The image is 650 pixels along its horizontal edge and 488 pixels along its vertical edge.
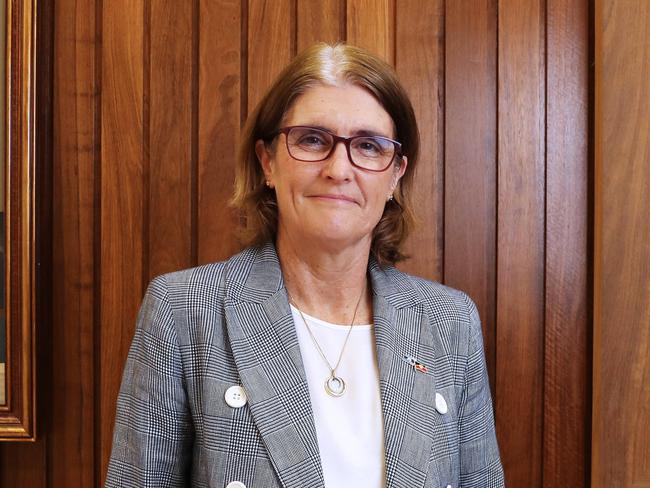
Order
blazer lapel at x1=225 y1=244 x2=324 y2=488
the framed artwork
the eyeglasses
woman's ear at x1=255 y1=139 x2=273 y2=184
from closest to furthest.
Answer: blazer lapel at x1=225 y1=244 x2=324 y2=488
the eyeglasses
woman's ear at x1=255 y1=139 x2=273 y2=184
the framed artwork

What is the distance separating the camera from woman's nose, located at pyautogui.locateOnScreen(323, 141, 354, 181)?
1.01m

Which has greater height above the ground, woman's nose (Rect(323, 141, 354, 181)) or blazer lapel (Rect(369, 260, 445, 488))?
woman's nose (Rect(323, 141, 354, 181))

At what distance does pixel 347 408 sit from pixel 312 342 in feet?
0.45

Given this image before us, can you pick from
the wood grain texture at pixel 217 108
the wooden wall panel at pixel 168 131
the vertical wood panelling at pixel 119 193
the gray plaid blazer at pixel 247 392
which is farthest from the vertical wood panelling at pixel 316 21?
the gray plaid blazer at pixel 247 392

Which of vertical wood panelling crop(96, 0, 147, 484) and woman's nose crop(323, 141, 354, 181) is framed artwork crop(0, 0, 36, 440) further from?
woman's nose crop(323, 141, 354, 181)

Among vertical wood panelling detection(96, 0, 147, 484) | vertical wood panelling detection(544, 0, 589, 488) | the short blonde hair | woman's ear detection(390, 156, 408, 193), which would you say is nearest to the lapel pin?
the short blonde hair

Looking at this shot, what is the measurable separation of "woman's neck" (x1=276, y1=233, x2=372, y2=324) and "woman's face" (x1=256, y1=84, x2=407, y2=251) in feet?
0.12

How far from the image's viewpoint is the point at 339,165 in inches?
40.0

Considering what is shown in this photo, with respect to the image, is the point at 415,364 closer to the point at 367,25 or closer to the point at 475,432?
the point at 475,432

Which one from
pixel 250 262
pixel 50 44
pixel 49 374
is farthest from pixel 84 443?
pixel 50 44

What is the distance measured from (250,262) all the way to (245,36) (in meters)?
0.64

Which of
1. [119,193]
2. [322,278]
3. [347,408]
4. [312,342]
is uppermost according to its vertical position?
[119,193]

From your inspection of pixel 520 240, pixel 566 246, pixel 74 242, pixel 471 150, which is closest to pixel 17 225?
pixel 74 242

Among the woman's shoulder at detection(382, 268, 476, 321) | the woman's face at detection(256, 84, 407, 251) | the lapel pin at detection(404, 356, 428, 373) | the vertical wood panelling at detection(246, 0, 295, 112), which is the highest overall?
the vertical wood panelling at detection(246, 0, 295, 112)
